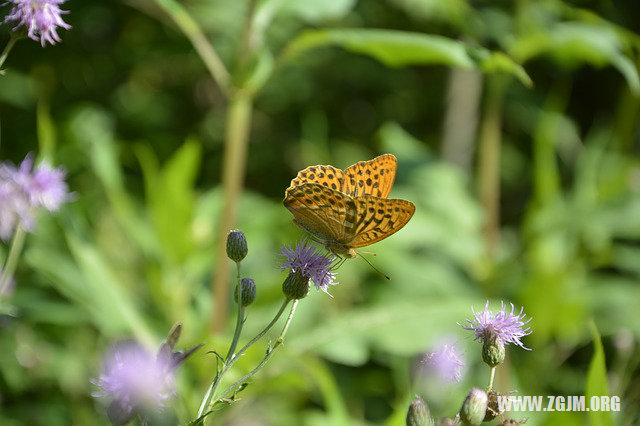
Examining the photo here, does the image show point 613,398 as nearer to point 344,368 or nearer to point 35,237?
point 344,368

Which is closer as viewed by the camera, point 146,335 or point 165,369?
point 165,369

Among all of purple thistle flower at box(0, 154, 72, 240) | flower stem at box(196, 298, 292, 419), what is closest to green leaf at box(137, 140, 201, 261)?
purple thistle flower at box(0, 154, 72, 240)

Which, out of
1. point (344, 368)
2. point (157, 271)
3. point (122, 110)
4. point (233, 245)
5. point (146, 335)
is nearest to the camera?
point (233, 245)

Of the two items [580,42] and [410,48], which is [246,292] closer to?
[410,48]

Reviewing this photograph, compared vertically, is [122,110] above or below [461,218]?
above

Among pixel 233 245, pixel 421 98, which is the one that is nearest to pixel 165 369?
pixel 233 245

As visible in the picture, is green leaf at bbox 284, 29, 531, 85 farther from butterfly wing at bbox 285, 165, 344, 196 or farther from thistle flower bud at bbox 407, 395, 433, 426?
thistle flower bud at bbox 407, 395, 433, 426
